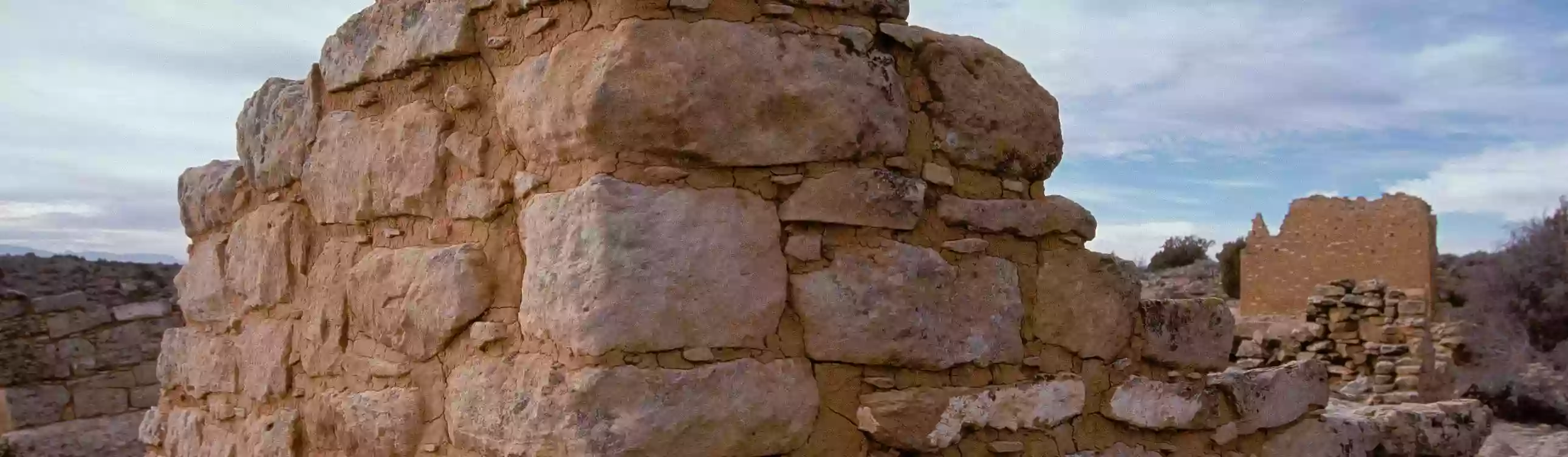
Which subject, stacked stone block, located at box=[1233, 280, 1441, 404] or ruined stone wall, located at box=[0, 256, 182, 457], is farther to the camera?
stacked stone block, located at box=[1233, 280, 1441, 404]

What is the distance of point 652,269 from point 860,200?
45cm

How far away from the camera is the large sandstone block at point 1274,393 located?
289cm

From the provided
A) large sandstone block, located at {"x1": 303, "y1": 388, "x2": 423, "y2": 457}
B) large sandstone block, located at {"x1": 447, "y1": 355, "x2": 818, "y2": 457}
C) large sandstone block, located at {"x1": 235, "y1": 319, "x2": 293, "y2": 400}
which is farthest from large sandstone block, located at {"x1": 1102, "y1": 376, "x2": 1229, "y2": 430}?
large sandstone block, located at {"x1": 235, "y1": 319, "x2": 293, "y2": 400}

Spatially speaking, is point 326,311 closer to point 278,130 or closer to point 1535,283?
point 278,130

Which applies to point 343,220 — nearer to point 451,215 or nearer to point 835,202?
point 451,215

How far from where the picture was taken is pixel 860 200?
212 cm

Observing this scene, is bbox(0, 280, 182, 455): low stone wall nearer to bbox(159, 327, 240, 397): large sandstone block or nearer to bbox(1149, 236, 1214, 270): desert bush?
bbox(159, 327, 240, 397): large sandstone block

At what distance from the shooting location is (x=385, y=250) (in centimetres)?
249

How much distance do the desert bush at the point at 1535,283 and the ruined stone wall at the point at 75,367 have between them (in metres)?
17.2

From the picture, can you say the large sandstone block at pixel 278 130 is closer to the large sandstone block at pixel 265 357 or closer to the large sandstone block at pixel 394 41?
the large sandstone block at pixel 394 41

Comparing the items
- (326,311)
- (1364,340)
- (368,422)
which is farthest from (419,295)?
(1364,340)

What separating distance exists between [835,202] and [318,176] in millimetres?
1433

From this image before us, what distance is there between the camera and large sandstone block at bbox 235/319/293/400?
283 centimetres

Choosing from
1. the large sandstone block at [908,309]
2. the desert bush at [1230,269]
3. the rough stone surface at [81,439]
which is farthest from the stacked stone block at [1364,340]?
the desert bush at [1230,269]
